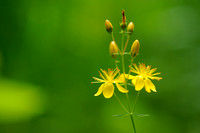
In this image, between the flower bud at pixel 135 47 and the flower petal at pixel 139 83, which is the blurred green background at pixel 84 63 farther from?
the flower bud at pixel 135 47

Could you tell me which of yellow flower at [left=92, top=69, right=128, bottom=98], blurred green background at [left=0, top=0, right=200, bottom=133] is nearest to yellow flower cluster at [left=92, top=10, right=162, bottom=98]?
yellow flower at [left=92, top=69, right=128, bottom=98]

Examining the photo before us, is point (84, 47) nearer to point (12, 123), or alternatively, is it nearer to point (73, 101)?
point (73, 101)

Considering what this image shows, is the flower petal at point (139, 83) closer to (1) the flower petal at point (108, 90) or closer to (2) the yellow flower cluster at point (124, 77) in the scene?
(2) the yellow flower cluster at point (124, 77)

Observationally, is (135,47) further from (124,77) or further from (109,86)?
(109,86)

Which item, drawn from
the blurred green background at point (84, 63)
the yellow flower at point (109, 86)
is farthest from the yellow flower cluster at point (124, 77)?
the blurred green background at point (84, 63)

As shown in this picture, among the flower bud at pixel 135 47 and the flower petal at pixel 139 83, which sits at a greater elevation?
the flower bud at pixel 135 47

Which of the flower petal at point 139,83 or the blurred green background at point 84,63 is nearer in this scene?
the flower petal at point 139,83

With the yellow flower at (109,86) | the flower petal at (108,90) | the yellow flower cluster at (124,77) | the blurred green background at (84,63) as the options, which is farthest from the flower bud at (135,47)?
the blurred green background at (84,63)

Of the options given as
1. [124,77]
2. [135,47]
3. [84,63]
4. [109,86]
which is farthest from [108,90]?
[84,63]
